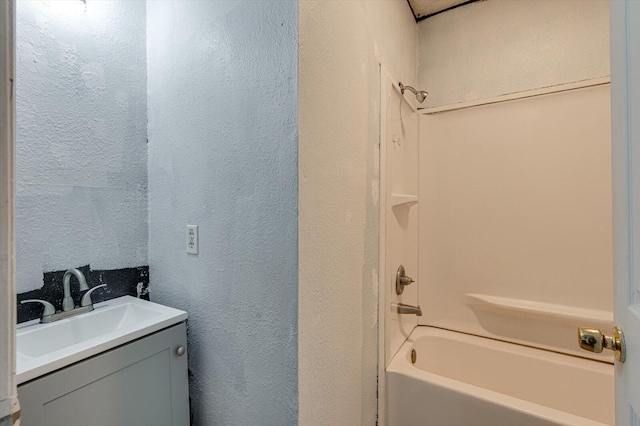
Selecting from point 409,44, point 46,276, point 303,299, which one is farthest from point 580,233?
point 46,276

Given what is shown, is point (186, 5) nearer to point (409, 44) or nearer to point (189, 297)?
point (189, 297)

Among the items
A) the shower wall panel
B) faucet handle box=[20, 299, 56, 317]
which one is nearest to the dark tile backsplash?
faucet handle box=[20, 299, 56, 317]

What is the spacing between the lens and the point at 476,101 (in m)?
1.81

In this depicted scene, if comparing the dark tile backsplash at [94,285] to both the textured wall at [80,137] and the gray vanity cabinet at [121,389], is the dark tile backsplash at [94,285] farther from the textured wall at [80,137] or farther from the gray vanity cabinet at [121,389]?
the gray vanity cabinet at [121,389]

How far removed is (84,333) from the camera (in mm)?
1025

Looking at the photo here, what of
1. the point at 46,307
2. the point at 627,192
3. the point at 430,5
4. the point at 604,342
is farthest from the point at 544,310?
the point at 46,307

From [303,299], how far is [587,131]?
1713 millimetres

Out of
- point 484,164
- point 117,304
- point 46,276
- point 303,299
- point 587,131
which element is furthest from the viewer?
point 484,164

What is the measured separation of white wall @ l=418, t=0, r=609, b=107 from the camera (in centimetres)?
155

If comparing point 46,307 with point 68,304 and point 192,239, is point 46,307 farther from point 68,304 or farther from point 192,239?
point 192,239

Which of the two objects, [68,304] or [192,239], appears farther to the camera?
[192,239]

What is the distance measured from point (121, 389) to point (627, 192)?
4.46 feet

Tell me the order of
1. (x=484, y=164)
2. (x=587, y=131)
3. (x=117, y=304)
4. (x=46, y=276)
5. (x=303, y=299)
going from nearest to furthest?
(x=303, y=299) → (x=46, y=276) → (x=117, y=304) → (x=587, y=131) → (x=484, y=164)

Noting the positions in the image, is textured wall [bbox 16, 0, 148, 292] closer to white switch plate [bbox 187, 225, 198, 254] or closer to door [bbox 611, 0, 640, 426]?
white switch plate [bbox 187, 225, 198, 254]
